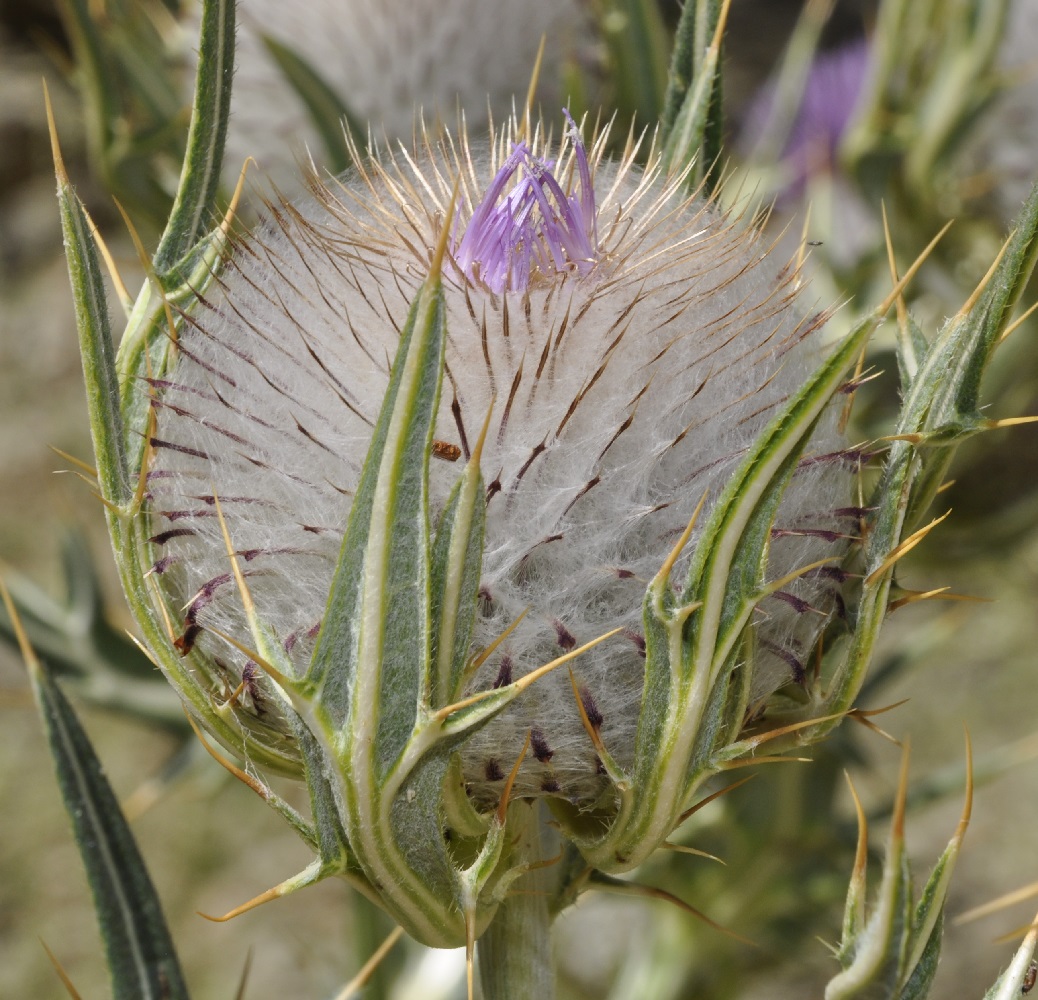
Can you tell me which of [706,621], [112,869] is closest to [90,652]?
[112,869]

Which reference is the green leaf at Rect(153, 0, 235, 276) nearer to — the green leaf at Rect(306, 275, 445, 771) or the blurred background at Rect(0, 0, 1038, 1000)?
the green leaf at Rect(306, 275, 445, 771)

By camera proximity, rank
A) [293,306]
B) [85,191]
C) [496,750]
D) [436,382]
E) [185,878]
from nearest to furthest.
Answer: [436,382] < [496,750] < [293,306] < [185,878] < [85,191]

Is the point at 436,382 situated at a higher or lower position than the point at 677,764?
higher

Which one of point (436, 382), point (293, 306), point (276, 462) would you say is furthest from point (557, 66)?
point (436, 382)

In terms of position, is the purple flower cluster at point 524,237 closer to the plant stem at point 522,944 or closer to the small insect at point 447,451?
the small insect at point 447,451

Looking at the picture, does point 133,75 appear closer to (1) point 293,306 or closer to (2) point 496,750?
(1) point 293,306

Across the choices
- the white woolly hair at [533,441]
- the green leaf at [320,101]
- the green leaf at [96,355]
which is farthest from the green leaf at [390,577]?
the green leaf at [320,101]
